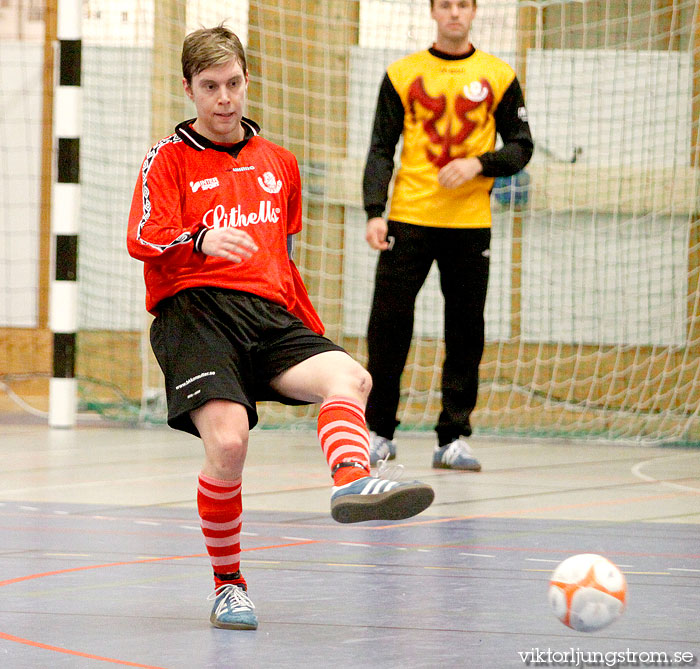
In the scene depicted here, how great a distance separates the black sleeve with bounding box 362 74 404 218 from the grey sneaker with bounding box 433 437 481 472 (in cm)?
94

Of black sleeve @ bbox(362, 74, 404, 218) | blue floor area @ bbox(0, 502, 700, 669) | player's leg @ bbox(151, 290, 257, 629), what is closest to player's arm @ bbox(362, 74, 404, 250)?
black sleeve @ bbox(362, 74, 404, 218)

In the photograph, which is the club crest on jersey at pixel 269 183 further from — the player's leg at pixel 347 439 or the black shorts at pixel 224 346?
the player's leg at pixel 347 439

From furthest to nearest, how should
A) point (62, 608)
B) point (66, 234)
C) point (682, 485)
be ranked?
point (66, 234) < point (682, 485) < point (62, 608)

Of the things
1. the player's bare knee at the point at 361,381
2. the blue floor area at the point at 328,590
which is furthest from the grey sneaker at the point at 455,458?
the player's bare knee at the point at 361,381

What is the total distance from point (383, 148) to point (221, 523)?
277cm

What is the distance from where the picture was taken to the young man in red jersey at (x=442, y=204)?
16.1ft

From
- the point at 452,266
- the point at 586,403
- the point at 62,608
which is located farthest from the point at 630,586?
the point at 586,403

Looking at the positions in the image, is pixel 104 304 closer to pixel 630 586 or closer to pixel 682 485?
pixel 682 485

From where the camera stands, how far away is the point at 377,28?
688 centimetres

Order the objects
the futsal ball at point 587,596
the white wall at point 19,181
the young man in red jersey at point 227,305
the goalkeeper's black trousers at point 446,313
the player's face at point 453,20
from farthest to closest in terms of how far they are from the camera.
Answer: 1. the white wall at point 19,181
2. the goalkeeper's black trousers at point 446,313
3. the player's face at point 453,20
4. the young man in red jersey at point 227,305
5. the futsal ball at point 587,596

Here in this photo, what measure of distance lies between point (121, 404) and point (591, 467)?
2837 millimetres

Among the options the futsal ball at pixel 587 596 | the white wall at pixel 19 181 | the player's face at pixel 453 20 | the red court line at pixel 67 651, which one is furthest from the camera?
the white wall at pixel 19 181

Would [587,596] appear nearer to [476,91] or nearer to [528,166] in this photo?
[476,91]

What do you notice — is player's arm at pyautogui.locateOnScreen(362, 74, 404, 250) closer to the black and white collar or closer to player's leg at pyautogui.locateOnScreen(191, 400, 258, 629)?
the black and white collar
